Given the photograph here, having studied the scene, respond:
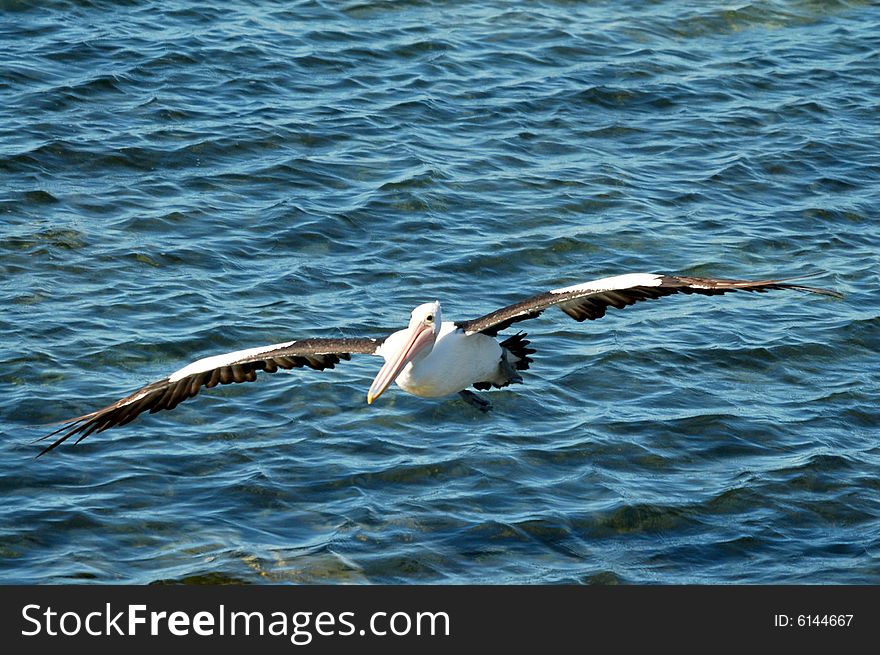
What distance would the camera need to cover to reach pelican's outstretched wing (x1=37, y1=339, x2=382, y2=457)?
9547mm

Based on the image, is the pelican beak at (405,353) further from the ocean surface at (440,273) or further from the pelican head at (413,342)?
the ocean surface at (440,273)

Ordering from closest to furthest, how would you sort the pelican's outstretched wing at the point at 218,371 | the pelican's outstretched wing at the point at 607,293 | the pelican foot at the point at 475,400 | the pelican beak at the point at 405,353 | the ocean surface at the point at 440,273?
1. the pelican's outstretched wing at the point at 607,293
2. the pelican beak at the point at 405,353
3. the pelican's outstretched wing at the point at 218,371
4. the ocean surface at the point at 440,273
5. the pelican foot at the point at 475,400

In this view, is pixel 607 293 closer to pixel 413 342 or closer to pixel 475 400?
pixel 413 342

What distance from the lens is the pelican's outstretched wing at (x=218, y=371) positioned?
376 inches

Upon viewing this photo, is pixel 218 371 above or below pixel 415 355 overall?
below

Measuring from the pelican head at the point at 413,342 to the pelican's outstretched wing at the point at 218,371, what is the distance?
20 centimetres

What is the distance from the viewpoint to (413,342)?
9586 mm

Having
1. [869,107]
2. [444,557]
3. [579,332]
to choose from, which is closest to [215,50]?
[579,332]

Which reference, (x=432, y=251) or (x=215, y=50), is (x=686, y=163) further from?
(x=215, y=50)

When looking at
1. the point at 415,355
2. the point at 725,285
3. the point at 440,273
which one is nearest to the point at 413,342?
the point at 415,355

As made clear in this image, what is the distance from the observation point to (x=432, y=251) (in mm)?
13680

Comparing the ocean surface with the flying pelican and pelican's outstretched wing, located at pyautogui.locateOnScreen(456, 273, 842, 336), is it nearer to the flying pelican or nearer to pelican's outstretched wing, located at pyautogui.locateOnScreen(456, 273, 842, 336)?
the flying pelican

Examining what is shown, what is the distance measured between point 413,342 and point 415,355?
10cm

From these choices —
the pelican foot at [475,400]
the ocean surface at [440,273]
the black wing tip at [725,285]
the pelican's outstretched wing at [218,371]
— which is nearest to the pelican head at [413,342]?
the pelican's outstretched wing at [218,371]
